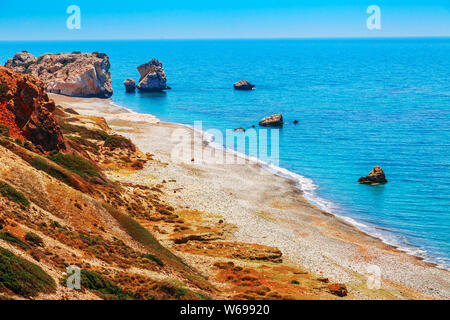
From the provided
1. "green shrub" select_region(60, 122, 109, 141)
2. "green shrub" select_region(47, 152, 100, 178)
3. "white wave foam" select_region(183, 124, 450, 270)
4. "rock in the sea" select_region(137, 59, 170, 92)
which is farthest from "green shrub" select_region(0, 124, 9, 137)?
"rock in the sea" select_region(137, 59, 170, 92)

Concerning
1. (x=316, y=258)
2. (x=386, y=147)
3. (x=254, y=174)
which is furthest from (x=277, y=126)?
(x=316, y=258)

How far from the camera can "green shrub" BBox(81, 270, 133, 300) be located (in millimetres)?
22734

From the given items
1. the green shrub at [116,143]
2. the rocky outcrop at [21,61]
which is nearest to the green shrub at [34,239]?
the green shrub at [116,143]

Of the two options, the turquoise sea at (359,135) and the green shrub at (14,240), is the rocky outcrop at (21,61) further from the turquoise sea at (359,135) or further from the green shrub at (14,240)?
the green shrub at (14,240)

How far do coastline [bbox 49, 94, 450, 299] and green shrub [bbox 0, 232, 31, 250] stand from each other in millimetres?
20590

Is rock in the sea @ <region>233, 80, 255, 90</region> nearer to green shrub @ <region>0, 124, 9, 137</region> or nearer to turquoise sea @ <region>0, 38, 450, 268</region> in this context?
turquoise sea @ <region>0, 38, 450, 268</region>

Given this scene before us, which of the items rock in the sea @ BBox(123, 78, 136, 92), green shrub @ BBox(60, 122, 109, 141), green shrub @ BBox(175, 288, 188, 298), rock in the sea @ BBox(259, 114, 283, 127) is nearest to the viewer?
green shrub @ BBox(175, 288, 188, 298)

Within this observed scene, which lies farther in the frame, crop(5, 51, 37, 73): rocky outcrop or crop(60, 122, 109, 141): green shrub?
crop(5, 51, 37, 73): rocky outcrop

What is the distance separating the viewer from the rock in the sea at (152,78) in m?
154

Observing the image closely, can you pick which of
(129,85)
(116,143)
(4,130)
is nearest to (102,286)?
(4,130)

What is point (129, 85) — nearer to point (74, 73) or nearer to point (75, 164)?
point (74, 73)

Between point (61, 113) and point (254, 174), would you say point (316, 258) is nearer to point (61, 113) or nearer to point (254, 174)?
point (254, 174)

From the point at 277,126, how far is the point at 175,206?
187ft

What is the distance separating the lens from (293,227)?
47.3 m
